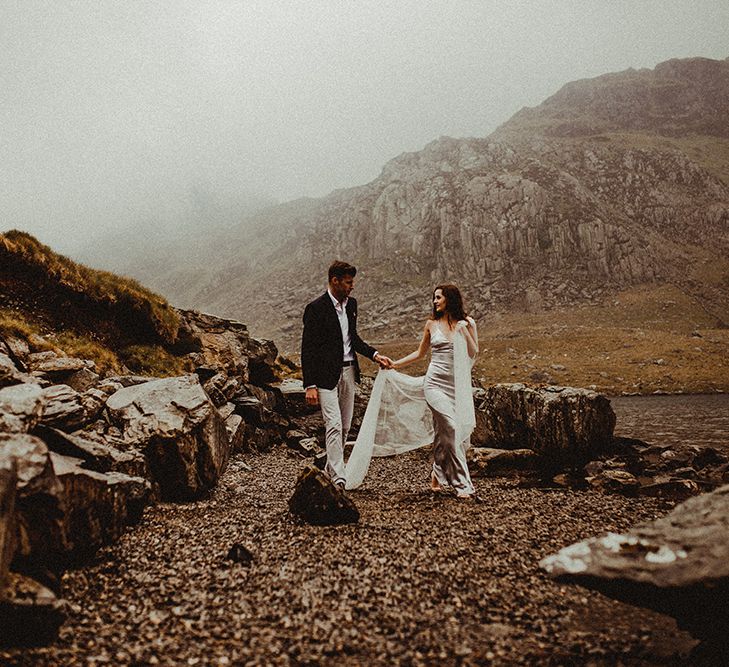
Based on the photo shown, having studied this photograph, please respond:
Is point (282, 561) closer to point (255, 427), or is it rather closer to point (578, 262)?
point (255, 427)

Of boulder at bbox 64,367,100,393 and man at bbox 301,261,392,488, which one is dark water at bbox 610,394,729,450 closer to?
A: man at bbox 301,261,392,488

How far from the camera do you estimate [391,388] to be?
40.0 ft

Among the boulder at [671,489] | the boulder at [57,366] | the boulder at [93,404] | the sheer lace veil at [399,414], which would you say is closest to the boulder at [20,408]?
the boulder at [93,404]

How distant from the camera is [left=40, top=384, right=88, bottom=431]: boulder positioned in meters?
7.77

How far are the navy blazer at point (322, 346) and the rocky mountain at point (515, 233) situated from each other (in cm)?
9656

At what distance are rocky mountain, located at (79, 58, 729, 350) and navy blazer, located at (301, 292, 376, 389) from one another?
317 feet

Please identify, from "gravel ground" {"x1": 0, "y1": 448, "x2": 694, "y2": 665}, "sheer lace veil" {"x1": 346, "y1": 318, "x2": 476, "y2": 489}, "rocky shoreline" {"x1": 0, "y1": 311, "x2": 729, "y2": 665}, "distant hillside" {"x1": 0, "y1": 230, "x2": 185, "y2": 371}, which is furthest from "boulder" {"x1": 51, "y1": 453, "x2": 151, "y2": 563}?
"distant hillside" {"x1": 0, "y1": 230, "x2": 185, "y2": 371}

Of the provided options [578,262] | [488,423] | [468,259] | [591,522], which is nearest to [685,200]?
[578,262]

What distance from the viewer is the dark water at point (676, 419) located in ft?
76.2

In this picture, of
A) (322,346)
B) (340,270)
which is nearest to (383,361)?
(322,346)

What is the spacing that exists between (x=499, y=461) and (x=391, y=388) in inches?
195

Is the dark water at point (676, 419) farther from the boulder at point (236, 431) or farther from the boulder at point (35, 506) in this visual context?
the boulder at point (35, 506)

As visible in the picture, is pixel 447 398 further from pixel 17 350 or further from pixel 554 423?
pixel 17 350

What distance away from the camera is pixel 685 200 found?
134625 mm
